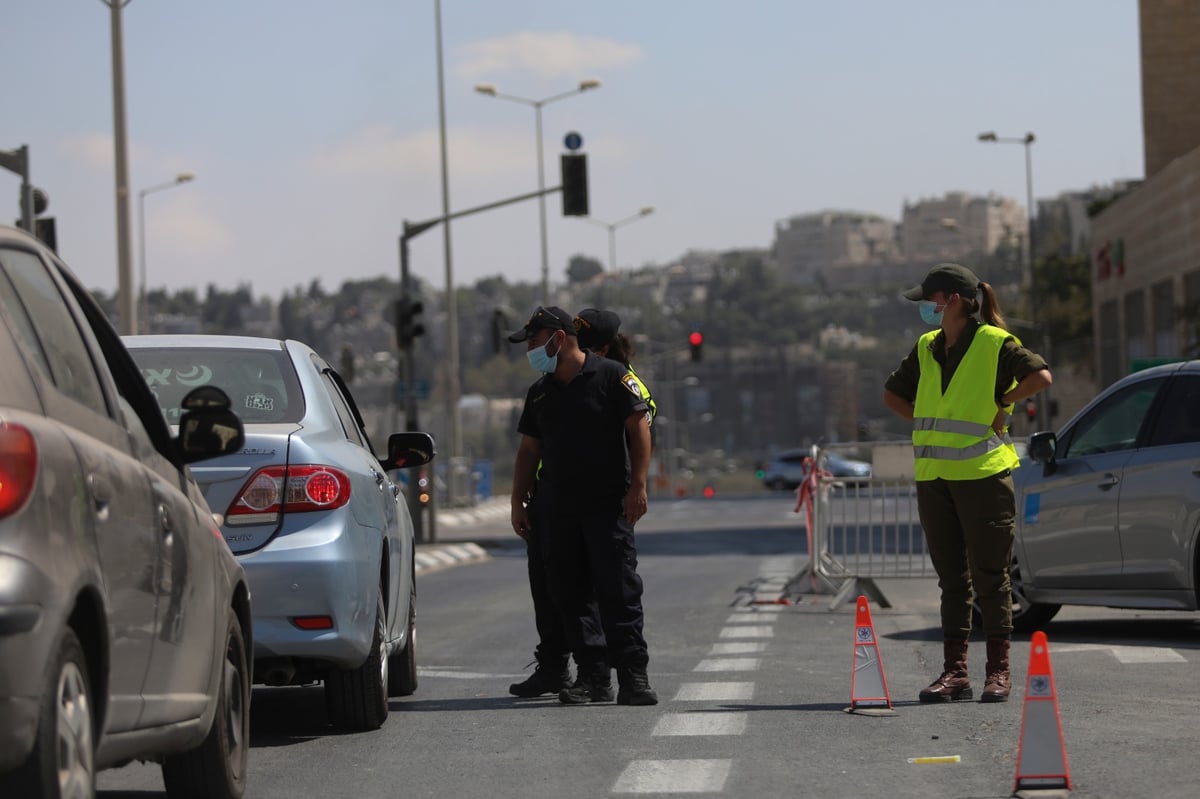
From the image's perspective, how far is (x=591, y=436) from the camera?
9820mm

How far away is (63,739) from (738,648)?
29.6 ft

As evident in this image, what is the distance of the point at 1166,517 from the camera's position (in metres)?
12.4

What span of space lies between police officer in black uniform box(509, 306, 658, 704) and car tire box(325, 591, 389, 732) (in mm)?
1253

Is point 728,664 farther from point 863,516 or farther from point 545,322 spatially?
point 863,516

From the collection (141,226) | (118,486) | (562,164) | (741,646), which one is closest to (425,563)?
(562,164)

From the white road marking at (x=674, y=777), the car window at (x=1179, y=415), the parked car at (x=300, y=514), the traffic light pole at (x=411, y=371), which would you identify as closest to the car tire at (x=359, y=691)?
the parked car at (x=300, y=514)

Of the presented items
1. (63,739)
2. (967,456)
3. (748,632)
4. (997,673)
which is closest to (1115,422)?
(748,632)

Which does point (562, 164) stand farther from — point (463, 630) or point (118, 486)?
point (118, 486)

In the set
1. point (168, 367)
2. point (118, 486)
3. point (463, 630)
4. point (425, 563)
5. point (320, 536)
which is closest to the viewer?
point (118, 486)

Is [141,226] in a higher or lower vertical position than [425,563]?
higher

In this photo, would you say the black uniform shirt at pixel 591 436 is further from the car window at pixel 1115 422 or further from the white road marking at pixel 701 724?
the car window at pixel 1115 422

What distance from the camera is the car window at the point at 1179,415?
12.5 metres

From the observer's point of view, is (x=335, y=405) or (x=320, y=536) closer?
(x=320, y=536)

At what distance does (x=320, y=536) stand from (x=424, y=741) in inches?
38.2
